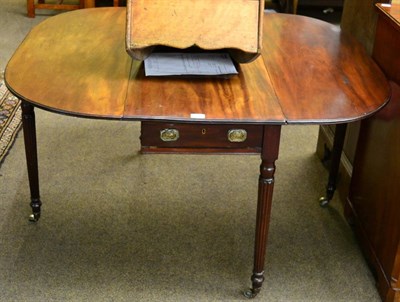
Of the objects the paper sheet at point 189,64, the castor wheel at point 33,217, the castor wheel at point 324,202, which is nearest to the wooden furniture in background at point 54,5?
the castor wheel at point 33,217

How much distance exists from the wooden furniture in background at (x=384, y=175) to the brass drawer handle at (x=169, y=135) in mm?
648

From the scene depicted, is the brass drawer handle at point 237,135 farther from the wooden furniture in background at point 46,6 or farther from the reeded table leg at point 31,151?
the wooden furniture in background at point 46,6

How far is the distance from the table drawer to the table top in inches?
2.4

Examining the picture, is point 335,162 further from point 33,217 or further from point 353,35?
→ point 33,217

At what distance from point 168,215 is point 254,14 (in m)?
0.86

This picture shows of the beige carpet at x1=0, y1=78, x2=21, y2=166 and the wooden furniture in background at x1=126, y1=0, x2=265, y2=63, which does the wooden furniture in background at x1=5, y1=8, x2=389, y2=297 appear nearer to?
the wooden furniture in background at x1=126, y1=0, x2=265, y2=63

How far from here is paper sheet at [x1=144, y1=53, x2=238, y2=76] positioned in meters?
1.62

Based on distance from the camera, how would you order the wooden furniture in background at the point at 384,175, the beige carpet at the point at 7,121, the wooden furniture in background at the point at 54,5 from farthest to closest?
1. the wooden furniture in background at the point at 54,5
2. the beige carpet at the point at 7,121
3. the wooden furniture in background at the point at 384,175

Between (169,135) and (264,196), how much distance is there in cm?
32

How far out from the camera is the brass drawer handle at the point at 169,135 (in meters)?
1.52

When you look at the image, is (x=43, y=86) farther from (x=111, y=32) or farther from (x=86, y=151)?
(x=86, y=151)

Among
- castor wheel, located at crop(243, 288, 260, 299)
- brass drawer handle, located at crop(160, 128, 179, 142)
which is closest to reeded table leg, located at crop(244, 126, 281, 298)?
castor wheel, located at crop(243, 288, 260, 299)

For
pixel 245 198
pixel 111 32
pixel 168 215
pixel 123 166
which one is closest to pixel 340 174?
pixel 245 198

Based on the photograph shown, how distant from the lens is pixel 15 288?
1822 mm
